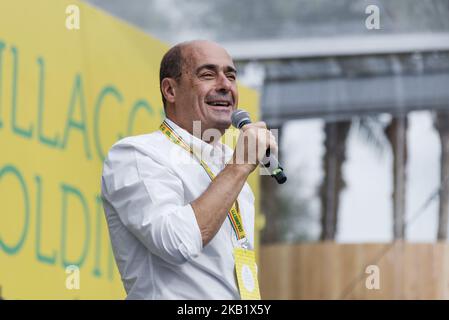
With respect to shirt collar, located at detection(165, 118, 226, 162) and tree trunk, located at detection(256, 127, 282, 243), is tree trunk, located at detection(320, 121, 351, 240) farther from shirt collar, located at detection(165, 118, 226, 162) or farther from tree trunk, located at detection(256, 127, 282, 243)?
shirt collar, located at detection(165, 118, 226, 162)

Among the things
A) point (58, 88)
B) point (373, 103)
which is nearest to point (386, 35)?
Result: point (373, 103)

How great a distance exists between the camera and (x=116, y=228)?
8.90 feet

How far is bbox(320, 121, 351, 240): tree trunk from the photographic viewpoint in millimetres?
8898

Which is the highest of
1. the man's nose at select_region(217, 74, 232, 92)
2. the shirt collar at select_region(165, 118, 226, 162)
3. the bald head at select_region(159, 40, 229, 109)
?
the bald head at select_region(159, 40, 229, 109)

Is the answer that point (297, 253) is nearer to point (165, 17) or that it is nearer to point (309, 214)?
point (309, 214)

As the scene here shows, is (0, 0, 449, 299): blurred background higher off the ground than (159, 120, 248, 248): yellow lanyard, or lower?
higher

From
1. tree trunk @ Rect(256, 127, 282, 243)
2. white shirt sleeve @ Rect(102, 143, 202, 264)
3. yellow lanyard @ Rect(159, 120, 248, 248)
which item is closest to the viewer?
white shirt sleeve @ Rect(102, 143, 202, 264)

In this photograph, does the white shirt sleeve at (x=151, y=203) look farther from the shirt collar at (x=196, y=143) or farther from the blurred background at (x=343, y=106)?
the blurred background at (x=343, y=106)

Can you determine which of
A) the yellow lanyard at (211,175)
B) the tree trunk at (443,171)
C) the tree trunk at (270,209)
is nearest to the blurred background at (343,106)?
the tree trunk at (443,171)

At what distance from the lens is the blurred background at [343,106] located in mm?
8398

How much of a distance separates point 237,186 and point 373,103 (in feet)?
20.5

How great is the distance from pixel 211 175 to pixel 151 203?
10.7 inches

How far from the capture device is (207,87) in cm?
293

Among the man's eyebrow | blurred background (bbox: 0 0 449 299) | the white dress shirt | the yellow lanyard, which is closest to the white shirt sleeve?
the white dress shirt
